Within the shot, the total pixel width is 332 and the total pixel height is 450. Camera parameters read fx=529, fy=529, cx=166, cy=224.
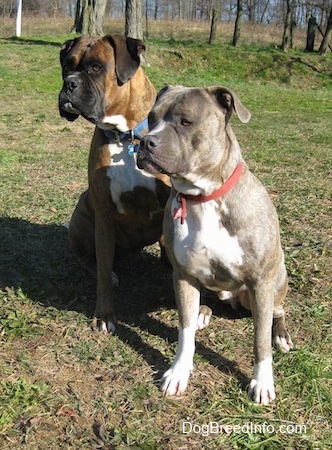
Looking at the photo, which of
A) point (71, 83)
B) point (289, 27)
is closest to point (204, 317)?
point (71, 83)

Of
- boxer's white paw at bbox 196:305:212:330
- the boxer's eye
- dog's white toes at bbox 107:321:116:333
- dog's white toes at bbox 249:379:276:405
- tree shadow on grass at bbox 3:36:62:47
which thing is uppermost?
the boxer's eye

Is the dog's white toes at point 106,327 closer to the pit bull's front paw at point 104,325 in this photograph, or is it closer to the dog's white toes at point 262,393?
the pit bull's front paw at point 104,325

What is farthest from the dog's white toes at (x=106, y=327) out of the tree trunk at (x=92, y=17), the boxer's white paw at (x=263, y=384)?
the tree trunk at (x=92, y=17)

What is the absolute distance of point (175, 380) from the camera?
9.32 ft

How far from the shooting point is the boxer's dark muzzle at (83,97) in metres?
3.35

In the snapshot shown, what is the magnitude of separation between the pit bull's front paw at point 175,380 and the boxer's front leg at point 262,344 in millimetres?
354

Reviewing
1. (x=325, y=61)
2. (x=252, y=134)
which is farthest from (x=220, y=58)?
(x=252, y=134)

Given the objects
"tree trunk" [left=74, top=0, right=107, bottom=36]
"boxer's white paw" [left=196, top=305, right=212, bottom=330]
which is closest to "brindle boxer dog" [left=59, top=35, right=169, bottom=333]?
"boxer's white paw" [left=196, top=305, right=212, bottom=330]

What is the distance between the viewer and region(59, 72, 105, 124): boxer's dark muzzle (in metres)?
3.35

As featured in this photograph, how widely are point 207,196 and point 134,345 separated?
113cm

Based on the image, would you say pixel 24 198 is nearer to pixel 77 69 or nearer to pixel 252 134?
pixel 77 69

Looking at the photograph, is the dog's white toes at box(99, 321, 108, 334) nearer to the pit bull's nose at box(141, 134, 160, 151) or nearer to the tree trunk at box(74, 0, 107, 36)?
the pit bull's nose at box(141, 134, 160, 151)

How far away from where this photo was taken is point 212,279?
9.34ft

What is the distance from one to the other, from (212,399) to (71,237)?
182cm
